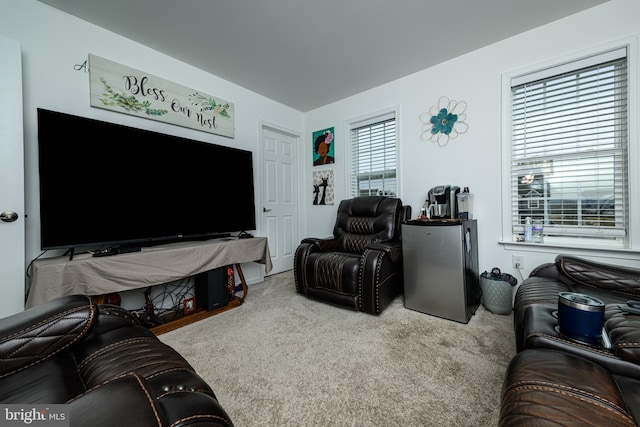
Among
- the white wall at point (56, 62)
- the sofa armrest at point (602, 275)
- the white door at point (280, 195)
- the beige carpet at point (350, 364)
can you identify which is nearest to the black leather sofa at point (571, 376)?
the sofa armrest at point (602, 275)

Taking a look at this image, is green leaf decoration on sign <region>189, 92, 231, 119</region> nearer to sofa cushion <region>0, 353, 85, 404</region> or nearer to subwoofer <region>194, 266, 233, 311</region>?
subwoofer <region>194, 266, 233, 311</region>

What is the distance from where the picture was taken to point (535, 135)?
2322 millimetres

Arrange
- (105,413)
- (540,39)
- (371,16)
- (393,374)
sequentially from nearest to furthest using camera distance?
(105,413), (393,374), (371,16), (540,39)

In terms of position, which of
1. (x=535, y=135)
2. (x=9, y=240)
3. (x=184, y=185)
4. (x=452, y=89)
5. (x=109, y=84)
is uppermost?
(x=452, y=89)

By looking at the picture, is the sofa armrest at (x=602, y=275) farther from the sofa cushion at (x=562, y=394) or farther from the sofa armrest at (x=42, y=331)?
the sofa armrest at (x=42, y=331)

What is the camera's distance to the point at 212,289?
2.36 m

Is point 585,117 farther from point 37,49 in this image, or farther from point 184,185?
point 37,49

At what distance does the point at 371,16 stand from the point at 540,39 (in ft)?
5.25

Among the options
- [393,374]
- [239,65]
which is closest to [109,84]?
[239,65]

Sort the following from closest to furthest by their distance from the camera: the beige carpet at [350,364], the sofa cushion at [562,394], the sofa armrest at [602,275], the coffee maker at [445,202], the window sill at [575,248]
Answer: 1. the sofa cushion at [562,394]
2. the beige carpet at [350,364]
3. the sofa armrest at [602,275]
4. the window sill at [575,248]
5. the coffee maker at [445,202]

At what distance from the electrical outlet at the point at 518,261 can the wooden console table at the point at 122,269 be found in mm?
2735

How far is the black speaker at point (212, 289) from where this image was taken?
2348mm

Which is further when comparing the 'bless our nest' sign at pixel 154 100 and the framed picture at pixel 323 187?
the framed picture at pixel 323 187

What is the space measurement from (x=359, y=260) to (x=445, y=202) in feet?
3.69
